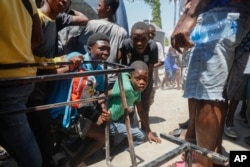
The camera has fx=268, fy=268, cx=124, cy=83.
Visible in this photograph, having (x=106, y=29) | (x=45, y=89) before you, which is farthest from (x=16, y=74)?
(x=106, y=29)

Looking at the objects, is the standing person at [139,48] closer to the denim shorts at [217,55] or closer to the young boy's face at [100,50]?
the young boy's face at [100,50]

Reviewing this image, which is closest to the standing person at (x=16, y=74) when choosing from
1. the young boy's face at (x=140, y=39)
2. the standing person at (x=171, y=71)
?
the young boy's face at (x=140, y=39)

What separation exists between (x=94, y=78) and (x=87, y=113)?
1.24 feet

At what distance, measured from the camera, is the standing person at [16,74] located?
1.58 metres

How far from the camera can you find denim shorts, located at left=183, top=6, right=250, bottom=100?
1.85 meters

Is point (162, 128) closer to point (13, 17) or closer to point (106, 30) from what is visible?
point (106, 30)

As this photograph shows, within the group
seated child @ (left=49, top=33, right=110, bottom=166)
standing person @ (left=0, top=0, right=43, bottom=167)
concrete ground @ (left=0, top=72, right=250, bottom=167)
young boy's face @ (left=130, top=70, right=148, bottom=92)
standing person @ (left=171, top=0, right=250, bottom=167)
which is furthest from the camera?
young boy's face @ (left=130, top=70, right=148, bottom=92)

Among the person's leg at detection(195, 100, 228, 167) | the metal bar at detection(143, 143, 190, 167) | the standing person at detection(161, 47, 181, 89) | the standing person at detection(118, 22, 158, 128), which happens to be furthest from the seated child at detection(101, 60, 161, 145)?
the standing person at detection(161, 47, 181, 89)

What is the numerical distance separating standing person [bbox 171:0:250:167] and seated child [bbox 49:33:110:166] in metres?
0.95

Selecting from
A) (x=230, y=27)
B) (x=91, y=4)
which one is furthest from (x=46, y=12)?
(x=91, y=4)

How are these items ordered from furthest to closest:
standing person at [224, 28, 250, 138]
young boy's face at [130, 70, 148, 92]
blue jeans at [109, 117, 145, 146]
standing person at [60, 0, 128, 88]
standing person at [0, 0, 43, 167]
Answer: standing person at [60, 0, 128, 88], blue jeans at [109, 117, 145, 146], young boy's face at [130, 70, 148, 92], standing person at [224, 28, 250, 138], standing person at [0, 0, 43, 167]

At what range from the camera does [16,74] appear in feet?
5.39

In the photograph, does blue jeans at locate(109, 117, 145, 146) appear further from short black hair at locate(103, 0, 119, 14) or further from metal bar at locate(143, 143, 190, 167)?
metal bar at locate(143, 143, 190, 167)

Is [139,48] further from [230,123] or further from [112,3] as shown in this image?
[230,123]
